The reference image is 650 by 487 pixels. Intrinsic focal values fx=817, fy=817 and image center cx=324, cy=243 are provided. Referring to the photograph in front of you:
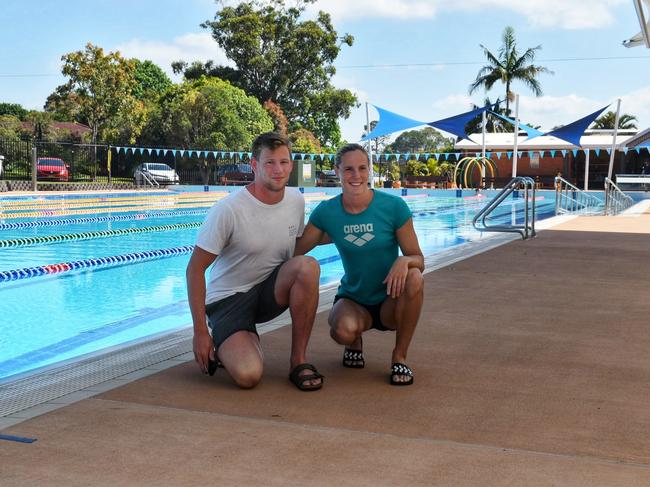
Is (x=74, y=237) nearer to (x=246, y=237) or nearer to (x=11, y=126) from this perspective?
Result: (x=246, y=237)

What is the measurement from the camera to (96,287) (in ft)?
28.8

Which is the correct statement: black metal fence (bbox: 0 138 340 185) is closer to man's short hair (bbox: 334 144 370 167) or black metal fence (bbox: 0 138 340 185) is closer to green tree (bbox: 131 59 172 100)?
green tree (bbox: 131 59 172 100)

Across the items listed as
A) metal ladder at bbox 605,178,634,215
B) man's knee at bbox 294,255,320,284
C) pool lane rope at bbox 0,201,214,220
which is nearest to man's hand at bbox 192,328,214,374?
man's knee at bbox 294,255,320,284

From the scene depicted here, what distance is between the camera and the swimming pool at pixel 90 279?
258 inches

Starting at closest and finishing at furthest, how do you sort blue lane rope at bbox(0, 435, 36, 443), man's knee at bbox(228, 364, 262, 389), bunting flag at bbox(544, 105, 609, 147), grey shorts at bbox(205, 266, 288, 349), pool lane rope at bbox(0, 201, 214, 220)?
1. blue lane rope at bbox(0, 435, 36, 443)
2. man's knee at bbox(228, 364, 262, 389)
3. grey shorts at bbox(205, 266, 288, 349)
4. pool lane rope at bbox(0, 201, 214, 220)
5. bunting flag at bbox(544, 105, 609, 147)

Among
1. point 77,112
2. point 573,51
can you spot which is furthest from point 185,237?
point 573,51

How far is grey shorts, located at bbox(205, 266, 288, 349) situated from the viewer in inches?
154

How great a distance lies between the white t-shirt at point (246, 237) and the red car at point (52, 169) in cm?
2775

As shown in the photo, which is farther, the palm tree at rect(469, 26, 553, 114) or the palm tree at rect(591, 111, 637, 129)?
the palm tree at rect(591, 111, 637, 129)

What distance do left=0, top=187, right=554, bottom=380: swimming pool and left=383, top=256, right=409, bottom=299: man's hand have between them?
86.9 inches

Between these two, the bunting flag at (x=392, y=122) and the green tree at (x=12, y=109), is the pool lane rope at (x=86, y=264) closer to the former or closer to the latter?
the bunting flag at (x=392, y=122)

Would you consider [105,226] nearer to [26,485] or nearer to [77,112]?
[26,485]

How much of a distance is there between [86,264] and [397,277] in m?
6.42

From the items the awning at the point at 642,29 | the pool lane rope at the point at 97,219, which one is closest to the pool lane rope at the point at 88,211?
the pool lane rope at the point at 97,219
